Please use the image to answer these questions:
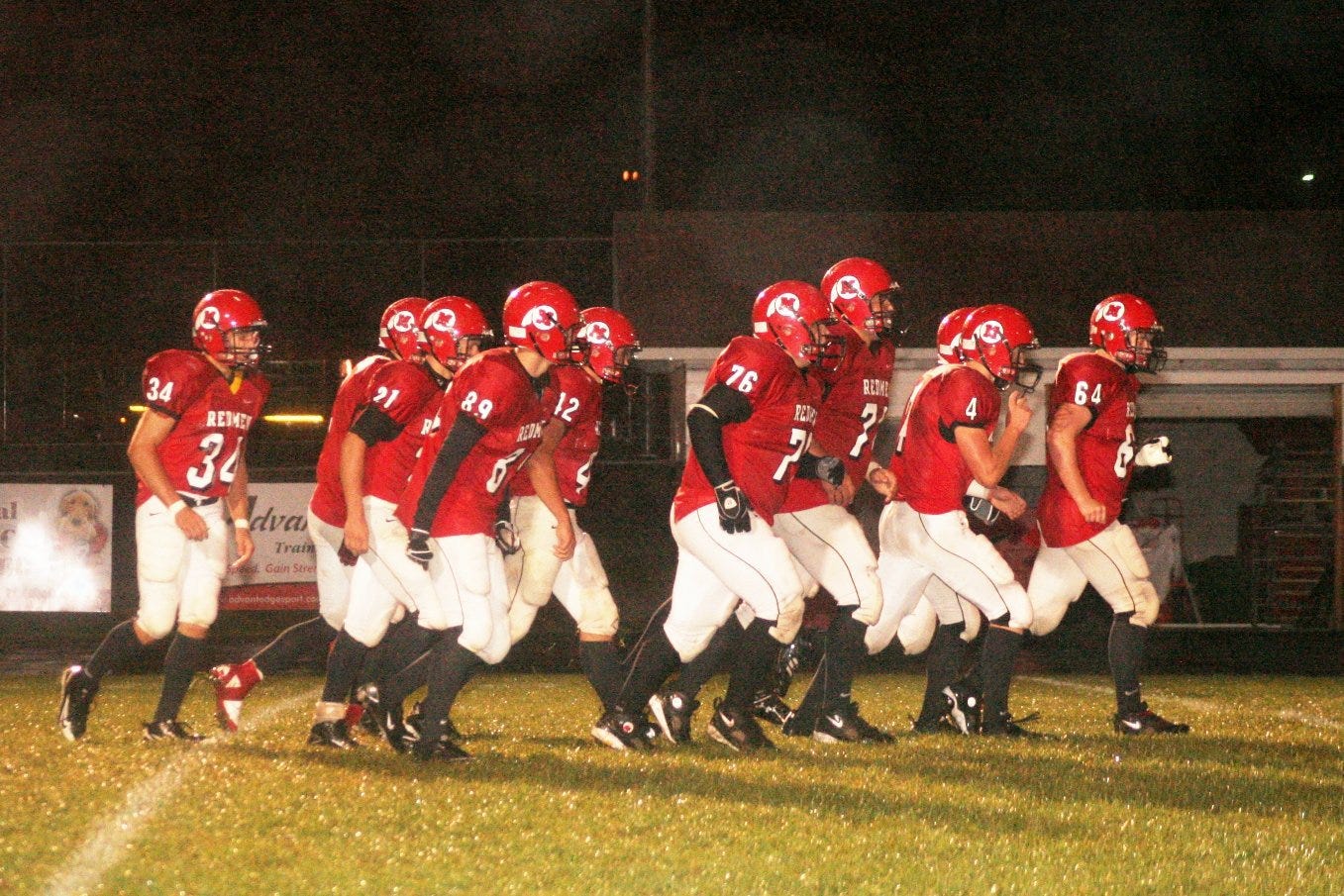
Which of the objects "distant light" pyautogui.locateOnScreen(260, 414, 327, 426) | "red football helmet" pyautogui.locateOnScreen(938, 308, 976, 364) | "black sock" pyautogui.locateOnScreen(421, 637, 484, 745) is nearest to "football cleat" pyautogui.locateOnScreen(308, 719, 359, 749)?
"black sock" pyautogui.locateOnScreen(421, 637, 484, 745)

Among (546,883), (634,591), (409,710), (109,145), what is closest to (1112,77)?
(634,591)

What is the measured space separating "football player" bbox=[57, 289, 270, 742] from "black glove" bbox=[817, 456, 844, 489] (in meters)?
2.58

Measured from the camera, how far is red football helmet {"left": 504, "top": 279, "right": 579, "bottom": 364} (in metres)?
6.39

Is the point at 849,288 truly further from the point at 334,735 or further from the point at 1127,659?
the point at 334,735

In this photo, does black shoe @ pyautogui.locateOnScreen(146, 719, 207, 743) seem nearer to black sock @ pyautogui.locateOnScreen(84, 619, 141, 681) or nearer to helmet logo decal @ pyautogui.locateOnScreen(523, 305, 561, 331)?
black sock @ pyautogui.locateOnScreen(84, 619, 141, 681)

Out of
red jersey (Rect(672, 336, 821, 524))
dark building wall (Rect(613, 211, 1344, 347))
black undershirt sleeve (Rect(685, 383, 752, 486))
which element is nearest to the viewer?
black undershirt sleeve (Rect(685, 383, 752, 486))

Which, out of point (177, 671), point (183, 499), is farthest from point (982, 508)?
point (177, 671)

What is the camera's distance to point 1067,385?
7301mm

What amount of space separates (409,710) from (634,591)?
6618 mm

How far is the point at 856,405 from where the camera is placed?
771 cm

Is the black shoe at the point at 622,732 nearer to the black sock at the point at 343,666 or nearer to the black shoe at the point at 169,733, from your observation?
the black sock at the point at 343,666

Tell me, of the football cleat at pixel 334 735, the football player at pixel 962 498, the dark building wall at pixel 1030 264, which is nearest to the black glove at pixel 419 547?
the football cleat at pixel 334 735

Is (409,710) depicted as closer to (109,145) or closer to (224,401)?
(224,401)

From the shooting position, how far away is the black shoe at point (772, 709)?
757 centimetres
